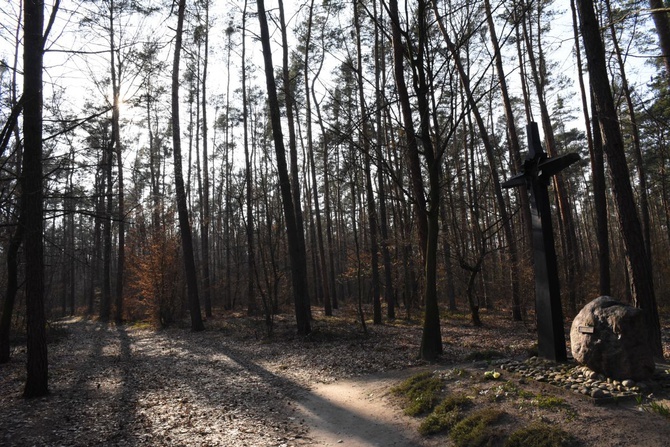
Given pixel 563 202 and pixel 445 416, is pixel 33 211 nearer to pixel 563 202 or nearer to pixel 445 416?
pixel 445 416

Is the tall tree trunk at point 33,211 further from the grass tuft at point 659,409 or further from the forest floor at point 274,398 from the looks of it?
the grass tuft at point 659,409

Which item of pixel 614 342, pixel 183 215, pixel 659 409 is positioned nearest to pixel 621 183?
pixel 614 342

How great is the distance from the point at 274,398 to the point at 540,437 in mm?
4140

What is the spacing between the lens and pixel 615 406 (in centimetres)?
380

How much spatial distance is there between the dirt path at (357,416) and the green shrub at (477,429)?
14.8 inches

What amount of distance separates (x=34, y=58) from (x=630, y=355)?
910 centimetres

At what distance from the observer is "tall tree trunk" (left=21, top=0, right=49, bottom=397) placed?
20.3 ft

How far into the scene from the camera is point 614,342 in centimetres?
427

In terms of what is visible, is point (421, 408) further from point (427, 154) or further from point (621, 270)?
point (621, 270)

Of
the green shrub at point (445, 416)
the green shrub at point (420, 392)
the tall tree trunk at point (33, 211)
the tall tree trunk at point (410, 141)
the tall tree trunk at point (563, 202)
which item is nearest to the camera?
the green shrub at point (445, 416)

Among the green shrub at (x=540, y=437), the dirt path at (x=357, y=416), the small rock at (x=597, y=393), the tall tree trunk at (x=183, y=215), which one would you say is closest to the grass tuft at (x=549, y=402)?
the small rock at (x=597, y=393)

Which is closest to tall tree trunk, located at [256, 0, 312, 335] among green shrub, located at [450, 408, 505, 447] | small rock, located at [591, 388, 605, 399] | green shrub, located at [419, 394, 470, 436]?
green shrub, located at [419, 394, 470, 436]

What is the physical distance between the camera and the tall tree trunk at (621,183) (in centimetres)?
607

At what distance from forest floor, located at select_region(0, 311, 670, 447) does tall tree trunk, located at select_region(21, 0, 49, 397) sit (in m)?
0.53
